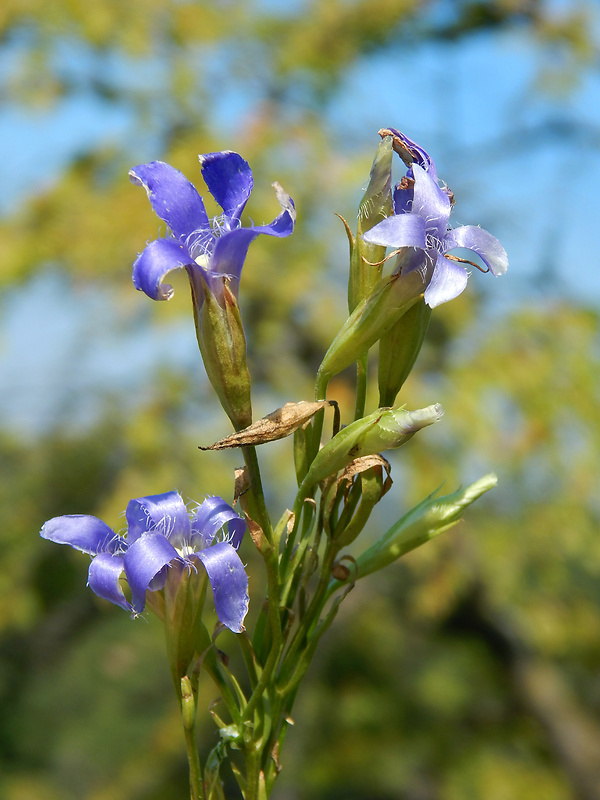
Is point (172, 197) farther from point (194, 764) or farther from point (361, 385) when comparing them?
point (194, 764)

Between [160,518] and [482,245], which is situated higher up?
[482,245]

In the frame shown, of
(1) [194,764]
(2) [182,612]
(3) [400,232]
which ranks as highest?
(3) [400,232]

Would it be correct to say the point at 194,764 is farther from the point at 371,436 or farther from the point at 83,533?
the point at 371,436

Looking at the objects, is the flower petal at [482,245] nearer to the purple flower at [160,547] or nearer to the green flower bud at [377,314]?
the green flower bud at [377,314]

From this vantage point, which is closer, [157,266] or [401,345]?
[157,266]

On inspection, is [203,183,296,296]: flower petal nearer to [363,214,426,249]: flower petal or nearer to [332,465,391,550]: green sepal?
[363,214,426,249]: flower petal

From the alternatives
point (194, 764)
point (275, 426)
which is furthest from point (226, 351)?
point (194, 764)
